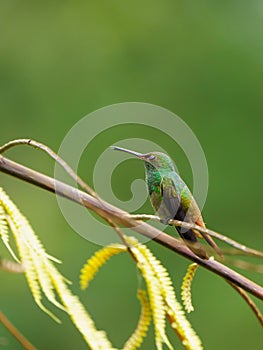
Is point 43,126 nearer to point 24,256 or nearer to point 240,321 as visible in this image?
point 240,321

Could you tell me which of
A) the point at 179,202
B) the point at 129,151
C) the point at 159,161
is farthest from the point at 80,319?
the point at 159,161

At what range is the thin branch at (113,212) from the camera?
1061mm

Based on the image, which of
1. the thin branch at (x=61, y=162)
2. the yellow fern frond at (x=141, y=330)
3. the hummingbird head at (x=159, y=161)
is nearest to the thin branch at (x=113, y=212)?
the thin branch at (x=61, y=162)

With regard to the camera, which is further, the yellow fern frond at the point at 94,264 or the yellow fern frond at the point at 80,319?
the yellow fern frond at the point at 94,264

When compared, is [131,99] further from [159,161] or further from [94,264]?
Answer: [94,264]

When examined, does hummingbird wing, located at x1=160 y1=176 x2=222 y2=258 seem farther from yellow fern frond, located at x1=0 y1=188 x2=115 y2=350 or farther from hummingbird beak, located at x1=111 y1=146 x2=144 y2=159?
yellow fern frond, located at x1=0 y1=188 x2=115 y2=350

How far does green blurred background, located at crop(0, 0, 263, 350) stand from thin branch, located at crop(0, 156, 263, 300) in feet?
19.1

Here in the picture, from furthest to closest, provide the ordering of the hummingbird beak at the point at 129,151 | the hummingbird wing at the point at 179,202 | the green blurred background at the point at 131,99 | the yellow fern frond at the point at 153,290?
1. the green blurred background at the point at 131,99
2. the hummingbird wing at the point at 179,202
3. the hummingbird beak at the point at 129,151
4. the yellow fern frond at the point at 153,290

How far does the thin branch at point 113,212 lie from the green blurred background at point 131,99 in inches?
230

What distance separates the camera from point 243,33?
10547 millimetres

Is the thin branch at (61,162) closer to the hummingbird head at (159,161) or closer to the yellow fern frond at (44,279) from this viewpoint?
the yellow fern frond at (44,279)

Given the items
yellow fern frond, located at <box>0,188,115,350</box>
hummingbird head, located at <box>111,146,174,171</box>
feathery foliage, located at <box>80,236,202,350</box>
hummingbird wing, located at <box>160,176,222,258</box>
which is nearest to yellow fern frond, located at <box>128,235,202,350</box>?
feathery foliage, located at <box>80,236,202,350</box>

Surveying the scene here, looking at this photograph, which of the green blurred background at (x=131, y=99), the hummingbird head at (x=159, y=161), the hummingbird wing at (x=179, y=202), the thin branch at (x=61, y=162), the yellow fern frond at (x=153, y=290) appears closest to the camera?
the thin branch at (x=61, y=162)

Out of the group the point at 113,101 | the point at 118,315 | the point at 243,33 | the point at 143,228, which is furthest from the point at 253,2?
the point at 143,228
